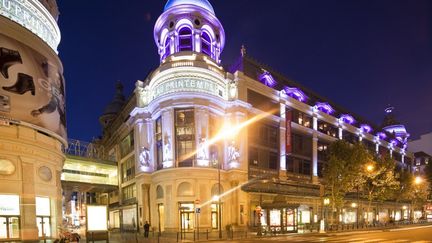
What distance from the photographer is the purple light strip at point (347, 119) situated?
6526 centimetres

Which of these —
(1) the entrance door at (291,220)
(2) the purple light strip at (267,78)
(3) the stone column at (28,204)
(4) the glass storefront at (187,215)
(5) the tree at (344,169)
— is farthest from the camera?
(2) the purple light strip at (267,78)

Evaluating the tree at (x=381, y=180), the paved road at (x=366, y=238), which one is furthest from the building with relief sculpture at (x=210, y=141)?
the tree at (x=381, y=180)

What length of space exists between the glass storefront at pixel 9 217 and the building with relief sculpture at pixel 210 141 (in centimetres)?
1602

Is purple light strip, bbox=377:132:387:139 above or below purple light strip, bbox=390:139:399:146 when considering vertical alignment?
above

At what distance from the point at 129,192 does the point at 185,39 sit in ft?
86.5

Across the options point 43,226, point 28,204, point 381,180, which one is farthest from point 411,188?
point 28,204

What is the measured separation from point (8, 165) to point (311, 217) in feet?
143

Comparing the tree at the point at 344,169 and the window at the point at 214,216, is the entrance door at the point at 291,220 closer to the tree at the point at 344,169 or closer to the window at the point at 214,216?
the tree at the point at 344,169

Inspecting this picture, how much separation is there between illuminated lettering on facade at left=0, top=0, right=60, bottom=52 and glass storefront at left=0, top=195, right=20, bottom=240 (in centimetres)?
1333

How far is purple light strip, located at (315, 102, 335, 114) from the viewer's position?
2305 inches

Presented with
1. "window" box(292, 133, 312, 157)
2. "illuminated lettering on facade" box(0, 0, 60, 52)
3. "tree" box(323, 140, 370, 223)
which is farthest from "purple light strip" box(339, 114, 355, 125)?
"illuminated lettering on facade" box(0, 0, 60, 52)

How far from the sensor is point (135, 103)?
50.4 m

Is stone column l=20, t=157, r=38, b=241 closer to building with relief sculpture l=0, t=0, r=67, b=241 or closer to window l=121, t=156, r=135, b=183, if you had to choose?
building with relief sculpture l=0, t=0, r=67, b=241

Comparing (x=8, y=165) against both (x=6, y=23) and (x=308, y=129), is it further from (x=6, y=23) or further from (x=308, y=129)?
(x=308, y=129)
